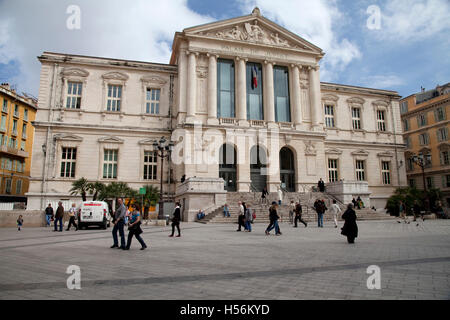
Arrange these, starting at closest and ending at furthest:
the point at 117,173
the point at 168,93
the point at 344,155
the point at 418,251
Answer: the point at 418,251, the point at 117,173, the point at 168,93, the point at 344,155

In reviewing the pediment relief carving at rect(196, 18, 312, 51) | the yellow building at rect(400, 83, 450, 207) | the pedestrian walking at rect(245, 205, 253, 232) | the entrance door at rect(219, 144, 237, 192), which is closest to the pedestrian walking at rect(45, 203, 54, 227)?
the pedestrian walking at rect(245, 205, 253, 232)

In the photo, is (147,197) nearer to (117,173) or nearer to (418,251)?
(117,173)

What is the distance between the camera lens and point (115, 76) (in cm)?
3191

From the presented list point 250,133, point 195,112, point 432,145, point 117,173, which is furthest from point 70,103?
point 432,145

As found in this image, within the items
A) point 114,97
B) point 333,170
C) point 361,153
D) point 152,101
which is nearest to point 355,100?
point 361,153

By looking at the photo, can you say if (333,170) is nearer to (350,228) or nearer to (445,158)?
(445,158)

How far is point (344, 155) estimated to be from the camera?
3681 cm

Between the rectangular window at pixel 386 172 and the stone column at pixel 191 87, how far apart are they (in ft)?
80.1

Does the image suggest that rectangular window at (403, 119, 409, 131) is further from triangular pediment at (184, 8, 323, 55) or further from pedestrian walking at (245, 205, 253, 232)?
pedestrian walking at (245, 205, 253, 232)

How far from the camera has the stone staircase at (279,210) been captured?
879 inches

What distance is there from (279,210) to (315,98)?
15417mm

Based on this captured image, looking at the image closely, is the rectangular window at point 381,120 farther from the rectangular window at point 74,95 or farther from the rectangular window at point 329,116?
the rectangular window at point 74,95

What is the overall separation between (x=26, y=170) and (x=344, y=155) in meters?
43.0

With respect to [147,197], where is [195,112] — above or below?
above
